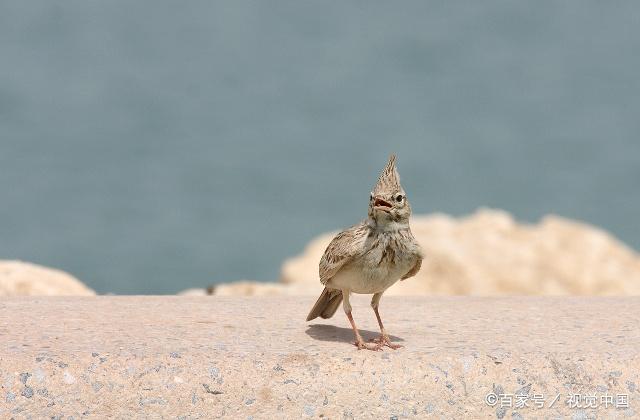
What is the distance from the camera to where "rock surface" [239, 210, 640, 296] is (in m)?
16.3

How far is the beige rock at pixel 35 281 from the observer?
1218cm

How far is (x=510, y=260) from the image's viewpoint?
1680cm

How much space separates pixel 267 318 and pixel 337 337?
115 cm

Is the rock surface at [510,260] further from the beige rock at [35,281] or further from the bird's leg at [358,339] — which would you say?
the bird's leg at [358,339]

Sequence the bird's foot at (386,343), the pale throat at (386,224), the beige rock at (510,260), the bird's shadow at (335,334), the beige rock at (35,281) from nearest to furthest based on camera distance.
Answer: the pale throat at (386,224)
the bird's foot at (386,343)
the bird's shadow at (335,334)
the beige rock at (35,281)
the beige rock at (510,260)

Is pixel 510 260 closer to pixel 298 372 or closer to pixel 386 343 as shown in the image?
pixel 386 343

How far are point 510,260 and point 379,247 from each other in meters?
9.75

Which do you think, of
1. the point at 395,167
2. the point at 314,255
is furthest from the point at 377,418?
the point at 314,255

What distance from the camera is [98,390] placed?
743 centimetres

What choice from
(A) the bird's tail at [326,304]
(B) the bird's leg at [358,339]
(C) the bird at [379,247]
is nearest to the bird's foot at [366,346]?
(B) the bird's leg at [358,339]

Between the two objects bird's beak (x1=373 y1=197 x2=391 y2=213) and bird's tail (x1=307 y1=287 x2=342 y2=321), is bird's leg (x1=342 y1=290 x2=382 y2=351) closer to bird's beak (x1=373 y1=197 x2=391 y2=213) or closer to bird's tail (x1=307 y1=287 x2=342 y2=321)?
bird's tail (x1=307 y1=287 x2=342 y2=321)

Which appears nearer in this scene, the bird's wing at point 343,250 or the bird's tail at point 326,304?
the bird's wing at point 343,250

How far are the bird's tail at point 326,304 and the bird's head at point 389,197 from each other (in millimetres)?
1288

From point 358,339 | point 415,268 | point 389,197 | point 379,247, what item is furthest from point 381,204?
point 358,339
